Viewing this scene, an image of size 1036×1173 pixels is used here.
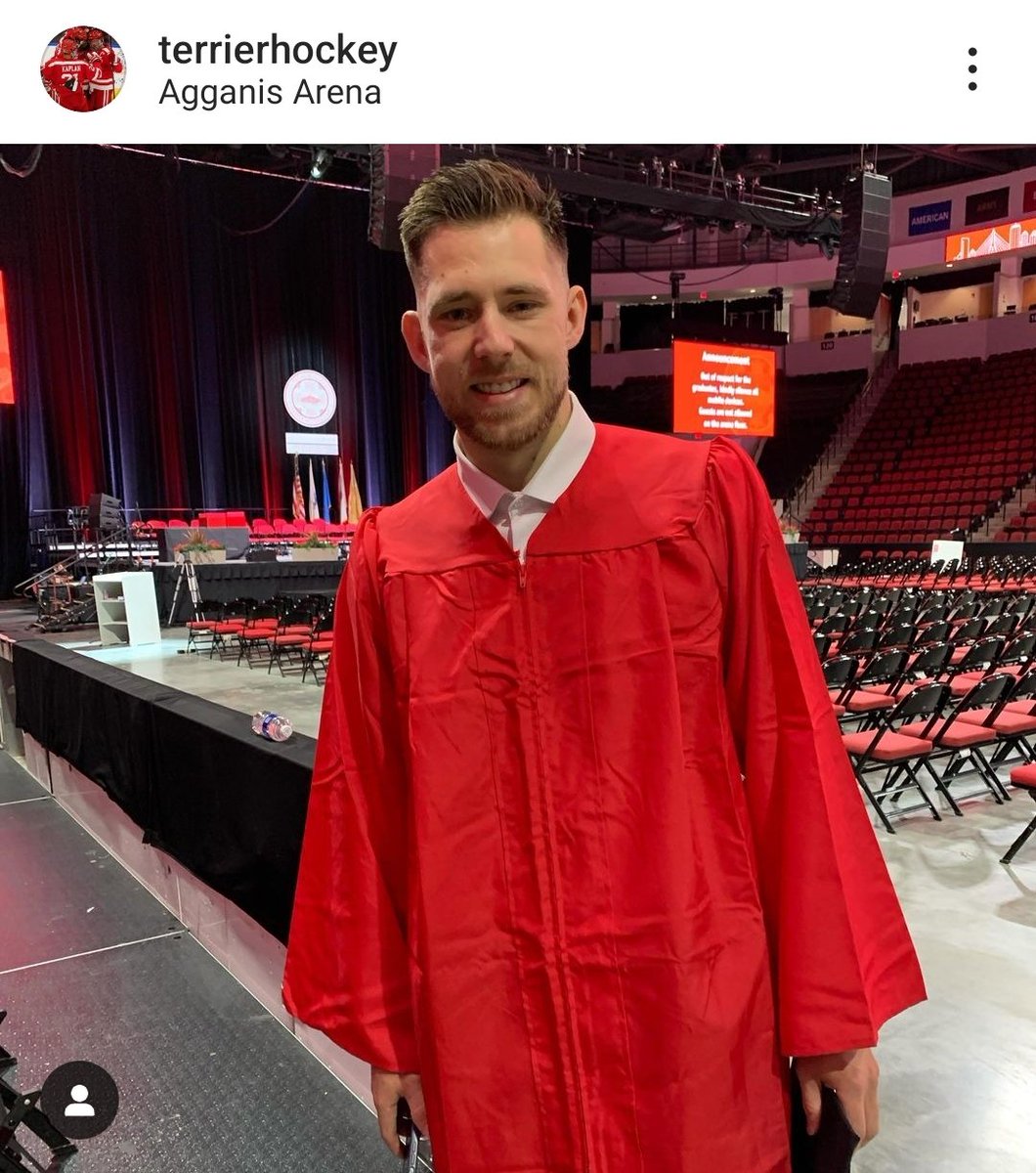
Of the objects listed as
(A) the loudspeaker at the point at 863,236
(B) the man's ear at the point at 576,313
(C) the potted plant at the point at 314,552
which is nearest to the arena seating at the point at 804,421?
(A) the loudspeaker at the point at 863,236

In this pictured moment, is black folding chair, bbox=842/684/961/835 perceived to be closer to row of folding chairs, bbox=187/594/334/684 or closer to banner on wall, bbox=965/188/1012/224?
row of folding chairs, bbox=187/594/334/684

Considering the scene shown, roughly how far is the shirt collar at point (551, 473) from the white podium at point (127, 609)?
30.1 ft

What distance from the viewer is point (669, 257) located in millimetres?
22438

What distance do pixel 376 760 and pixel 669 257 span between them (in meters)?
23.7

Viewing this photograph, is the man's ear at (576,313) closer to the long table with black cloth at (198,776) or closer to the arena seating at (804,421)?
the long table with black cloth at (198,776)

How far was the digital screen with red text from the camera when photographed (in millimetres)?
15352

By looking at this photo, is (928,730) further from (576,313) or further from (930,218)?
(930,218)

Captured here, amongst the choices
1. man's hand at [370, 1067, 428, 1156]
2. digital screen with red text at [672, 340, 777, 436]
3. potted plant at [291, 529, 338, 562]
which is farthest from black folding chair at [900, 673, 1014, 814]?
digital screen with red text at [672, 340, 777, 436]

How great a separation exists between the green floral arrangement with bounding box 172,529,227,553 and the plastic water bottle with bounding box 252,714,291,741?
9971mm

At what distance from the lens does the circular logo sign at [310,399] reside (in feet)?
59.4

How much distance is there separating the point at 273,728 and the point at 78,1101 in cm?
109

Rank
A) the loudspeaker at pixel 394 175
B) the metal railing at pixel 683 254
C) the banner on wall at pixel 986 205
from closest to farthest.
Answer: the loudspeaker at pixel 394 175
the banner on wall at pixel 986 205
the metal railing at pixel 683 254
